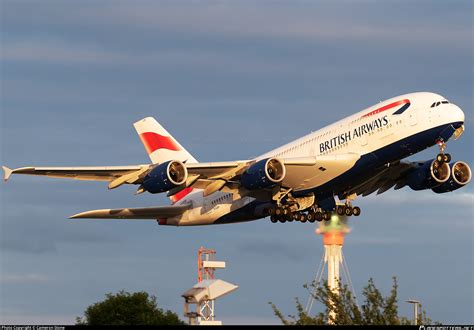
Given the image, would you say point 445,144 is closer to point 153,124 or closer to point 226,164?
point 226,164

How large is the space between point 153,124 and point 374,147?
80.8 feet

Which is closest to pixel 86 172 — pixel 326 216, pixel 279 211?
pixel 279 211

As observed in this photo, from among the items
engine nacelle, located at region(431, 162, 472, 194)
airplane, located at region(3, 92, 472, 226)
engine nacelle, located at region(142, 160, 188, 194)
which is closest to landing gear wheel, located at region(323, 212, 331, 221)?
airplane, located at region(3, 92, 472, 226)

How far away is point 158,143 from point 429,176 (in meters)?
21.0

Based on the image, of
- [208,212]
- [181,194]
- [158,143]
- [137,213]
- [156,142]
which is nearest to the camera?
[208,212]

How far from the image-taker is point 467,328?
51.7 m

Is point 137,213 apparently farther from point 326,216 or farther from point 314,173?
point 314,173

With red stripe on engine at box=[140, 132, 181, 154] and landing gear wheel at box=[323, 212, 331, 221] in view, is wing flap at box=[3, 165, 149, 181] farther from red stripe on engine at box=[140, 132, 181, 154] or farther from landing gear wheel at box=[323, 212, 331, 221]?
red stripe on engine at box=[140, 132, 181, 154]

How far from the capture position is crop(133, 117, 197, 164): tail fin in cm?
8850

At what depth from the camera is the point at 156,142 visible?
89.7 m

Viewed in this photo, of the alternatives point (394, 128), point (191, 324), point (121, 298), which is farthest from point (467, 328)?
point (121, 298)

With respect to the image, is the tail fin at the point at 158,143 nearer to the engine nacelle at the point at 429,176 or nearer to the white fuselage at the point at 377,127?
the white fuselage at the point at 377,127

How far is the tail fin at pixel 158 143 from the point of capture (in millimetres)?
88500

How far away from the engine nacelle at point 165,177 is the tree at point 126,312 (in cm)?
2280
